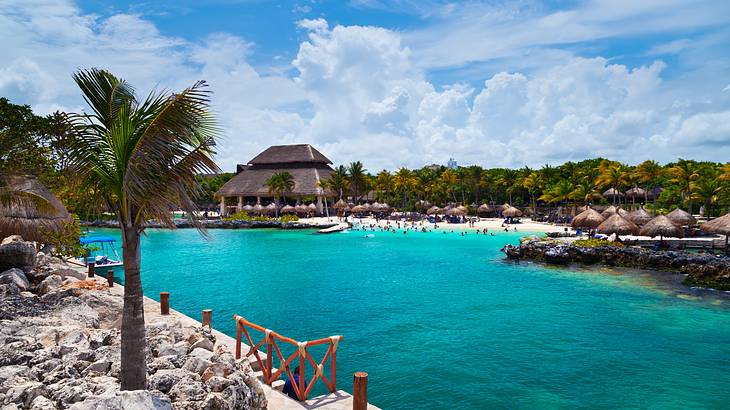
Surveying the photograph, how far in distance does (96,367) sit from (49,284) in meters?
10.0

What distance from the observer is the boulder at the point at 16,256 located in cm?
1666

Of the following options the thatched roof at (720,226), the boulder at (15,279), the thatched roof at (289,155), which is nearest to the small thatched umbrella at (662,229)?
the thatched roof at (720,226)

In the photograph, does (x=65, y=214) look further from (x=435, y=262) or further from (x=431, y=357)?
(x=435, y=262)

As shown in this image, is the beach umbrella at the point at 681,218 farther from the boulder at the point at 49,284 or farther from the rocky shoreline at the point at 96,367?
the boulder at the point at 49,284

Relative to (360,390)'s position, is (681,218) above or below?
above

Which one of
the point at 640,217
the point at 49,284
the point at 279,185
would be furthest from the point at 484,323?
the point at 279,185

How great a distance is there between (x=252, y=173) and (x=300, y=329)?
6685cm

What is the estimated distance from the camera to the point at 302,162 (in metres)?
79.5

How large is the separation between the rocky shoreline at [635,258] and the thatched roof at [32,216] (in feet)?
86.9

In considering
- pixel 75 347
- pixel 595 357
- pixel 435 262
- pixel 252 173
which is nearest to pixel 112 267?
pixel 435 262

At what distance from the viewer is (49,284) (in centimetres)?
1545

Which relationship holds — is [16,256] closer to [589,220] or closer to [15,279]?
[15,279]

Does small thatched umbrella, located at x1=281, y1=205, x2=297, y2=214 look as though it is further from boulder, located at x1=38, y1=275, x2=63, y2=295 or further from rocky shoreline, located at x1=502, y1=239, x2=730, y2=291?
boulder, located at x1=38, y1=275, x2=63, y2=295

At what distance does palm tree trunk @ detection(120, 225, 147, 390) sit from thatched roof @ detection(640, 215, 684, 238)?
32814 millimetres
